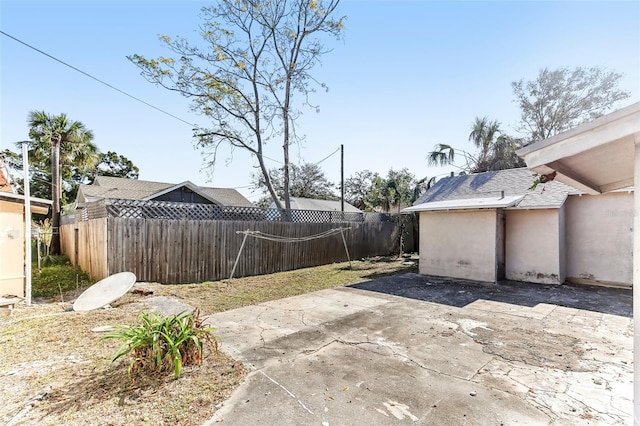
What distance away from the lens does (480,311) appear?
230 inches

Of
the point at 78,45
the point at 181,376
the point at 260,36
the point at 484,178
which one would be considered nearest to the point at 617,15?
the point at 484,178

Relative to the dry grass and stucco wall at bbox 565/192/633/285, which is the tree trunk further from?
stucco wall at bbox 565/192/633/285

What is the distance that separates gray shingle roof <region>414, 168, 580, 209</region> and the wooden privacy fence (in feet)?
15.6

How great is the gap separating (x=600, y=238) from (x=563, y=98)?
18.0m

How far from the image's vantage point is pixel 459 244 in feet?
30.6

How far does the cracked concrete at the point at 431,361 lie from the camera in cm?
257

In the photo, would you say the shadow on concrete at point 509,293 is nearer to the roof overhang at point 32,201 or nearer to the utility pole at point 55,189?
the roof overhang at point 32,201

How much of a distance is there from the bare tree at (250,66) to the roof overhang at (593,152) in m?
11.3

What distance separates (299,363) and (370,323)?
1.92m

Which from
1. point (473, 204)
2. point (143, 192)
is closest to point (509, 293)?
point (473, 204)

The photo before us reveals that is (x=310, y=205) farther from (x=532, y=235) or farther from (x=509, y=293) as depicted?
(x=509, y=293)

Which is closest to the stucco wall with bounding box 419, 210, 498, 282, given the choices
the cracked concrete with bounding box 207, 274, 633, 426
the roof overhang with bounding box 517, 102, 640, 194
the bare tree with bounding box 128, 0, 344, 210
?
the cracked concrete with bounding box 207, 274, 633, 426

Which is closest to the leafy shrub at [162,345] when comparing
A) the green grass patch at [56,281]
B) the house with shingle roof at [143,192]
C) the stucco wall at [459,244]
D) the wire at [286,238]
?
the green grass patch at [56,281]

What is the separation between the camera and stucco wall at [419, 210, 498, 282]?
8703 millimetres
